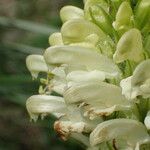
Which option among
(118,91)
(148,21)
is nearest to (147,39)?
(148,21)

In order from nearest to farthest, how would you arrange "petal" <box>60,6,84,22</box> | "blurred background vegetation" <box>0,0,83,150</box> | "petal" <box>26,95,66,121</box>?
"petal" <box>26,95,66,121</box>, "petal" <box>60,6,84,22</box>, "blurred background vegetation" <box>0,0,83,150</box>

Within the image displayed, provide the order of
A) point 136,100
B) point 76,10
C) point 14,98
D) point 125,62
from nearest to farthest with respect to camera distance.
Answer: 1. point 136,100
2. point 125,62
3. point 76,10
4. point 14,98

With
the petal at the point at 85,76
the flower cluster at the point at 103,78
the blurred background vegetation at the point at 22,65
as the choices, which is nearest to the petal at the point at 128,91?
the flower cluster at the point at 103,78

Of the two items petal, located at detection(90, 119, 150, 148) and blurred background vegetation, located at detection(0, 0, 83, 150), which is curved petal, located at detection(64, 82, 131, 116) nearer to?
petal, located at detection(90, 119, 150, 148)

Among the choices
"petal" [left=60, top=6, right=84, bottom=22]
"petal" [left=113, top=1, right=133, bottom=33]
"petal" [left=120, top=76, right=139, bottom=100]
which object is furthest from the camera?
→ "petal" [left=60, top=6, right=84, bottom=22]

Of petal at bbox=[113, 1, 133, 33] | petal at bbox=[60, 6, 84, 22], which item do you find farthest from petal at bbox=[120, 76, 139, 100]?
petal at bbox=[60, 6, 84, 22]

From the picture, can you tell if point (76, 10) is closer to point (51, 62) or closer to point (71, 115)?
point (51, 62)
